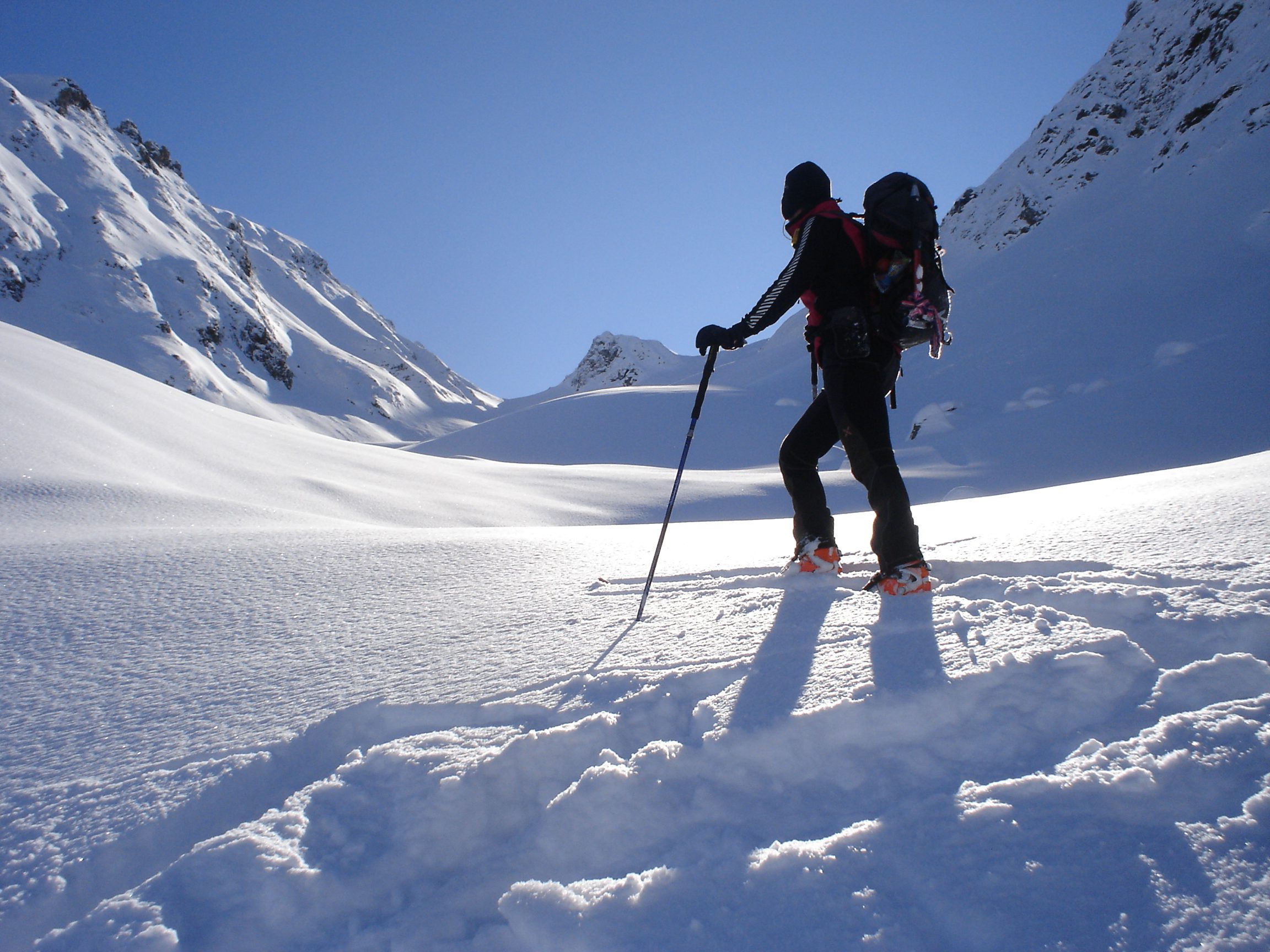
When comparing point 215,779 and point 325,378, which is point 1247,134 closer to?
point 215,779

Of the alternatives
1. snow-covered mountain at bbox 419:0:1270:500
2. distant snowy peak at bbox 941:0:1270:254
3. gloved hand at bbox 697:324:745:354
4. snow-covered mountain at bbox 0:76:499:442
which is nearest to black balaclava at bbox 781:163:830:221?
gloved hand at bbox 697:324:745:354

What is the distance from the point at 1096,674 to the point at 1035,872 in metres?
0.58

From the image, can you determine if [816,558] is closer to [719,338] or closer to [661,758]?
[719,338]

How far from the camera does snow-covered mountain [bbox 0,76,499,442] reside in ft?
223

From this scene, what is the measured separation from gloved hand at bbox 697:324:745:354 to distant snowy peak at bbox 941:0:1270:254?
31.7m

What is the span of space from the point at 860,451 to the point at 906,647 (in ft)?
3.80

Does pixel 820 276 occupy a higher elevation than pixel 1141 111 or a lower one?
lower

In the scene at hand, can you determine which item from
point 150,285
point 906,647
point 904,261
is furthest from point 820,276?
point 150,285

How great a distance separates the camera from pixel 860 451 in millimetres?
2549

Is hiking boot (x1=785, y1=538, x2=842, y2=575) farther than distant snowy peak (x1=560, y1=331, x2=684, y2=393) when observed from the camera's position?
No

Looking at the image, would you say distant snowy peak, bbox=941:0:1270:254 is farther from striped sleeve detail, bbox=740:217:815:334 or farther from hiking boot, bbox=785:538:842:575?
hiking boot, bbox=785:538:842:575

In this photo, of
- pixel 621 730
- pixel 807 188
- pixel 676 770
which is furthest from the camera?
pixel 807 188

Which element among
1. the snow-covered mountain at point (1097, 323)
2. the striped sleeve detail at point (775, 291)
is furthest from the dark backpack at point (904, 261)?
the snow-covered mountain at point (1097, 323)

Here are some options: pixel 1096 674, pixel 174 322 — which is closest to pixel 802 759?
pixel 1096 674
